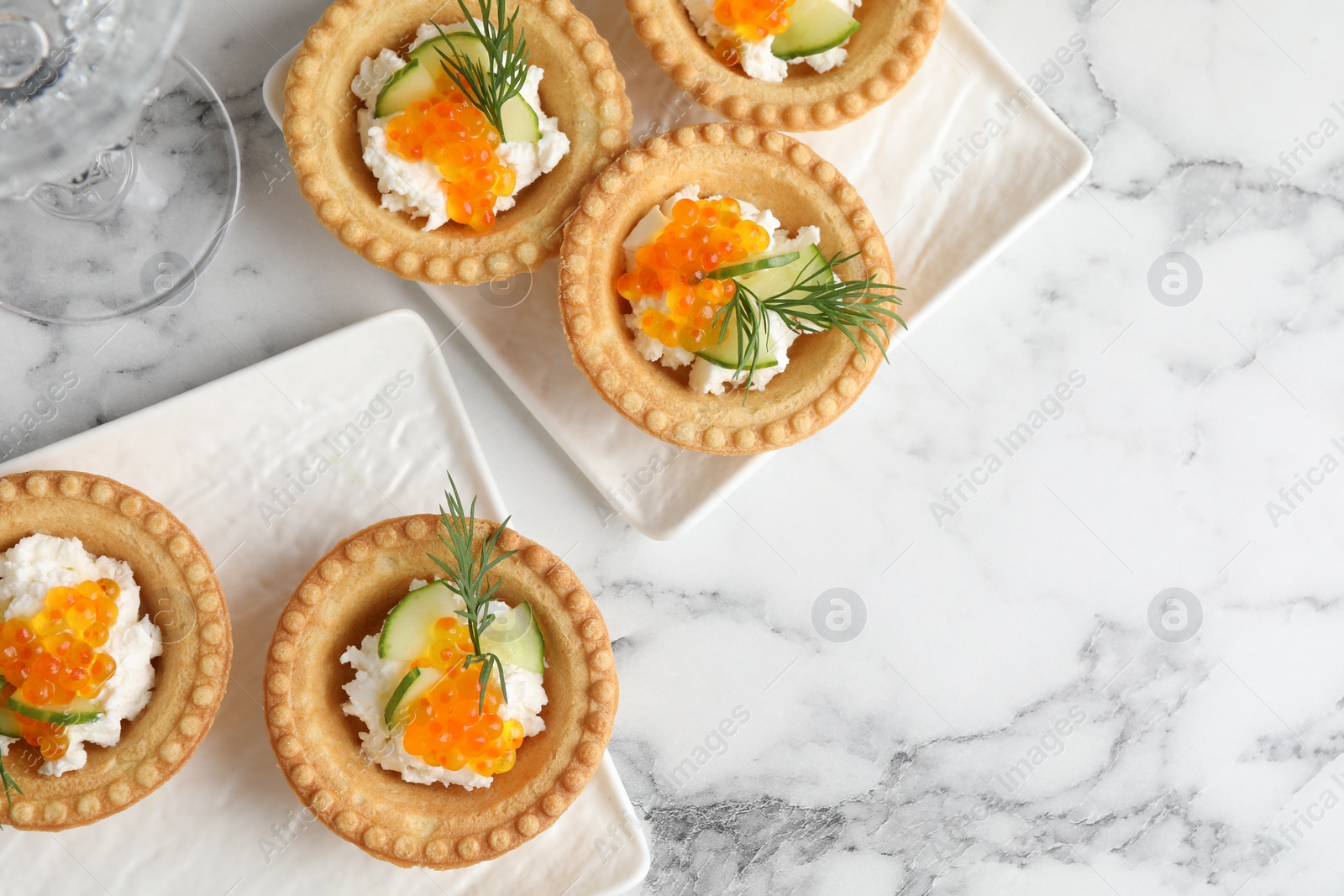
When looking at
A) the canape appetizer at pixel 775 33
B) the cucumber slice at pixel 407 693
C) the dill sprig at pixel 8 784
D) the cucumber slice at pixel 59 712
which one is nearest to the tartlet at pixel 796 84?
the canape appetizer at pixel 775 33

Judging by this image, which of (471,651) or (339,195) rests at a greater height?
(339,195)

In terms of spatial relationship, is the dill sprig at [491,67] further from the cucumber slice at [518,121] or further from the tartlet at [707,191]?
the tartlet at [707,191]

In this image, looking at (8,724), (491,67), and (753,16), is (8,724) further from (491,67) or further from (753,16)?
(753,16)

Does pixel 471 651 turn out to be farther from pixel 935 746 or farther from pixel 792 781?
pixel 935 746

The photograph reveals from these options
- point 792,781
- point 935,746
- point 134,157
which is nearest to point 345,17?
point 134,157

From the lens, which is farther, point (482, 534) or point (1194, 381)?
point (1194, 381)

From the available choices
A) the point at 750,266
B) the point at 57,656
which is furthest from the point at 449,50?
the point at 57,656

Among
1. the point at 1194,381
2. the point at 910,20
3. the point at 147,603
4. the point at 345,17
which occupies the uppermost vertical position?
the point at 910,20
